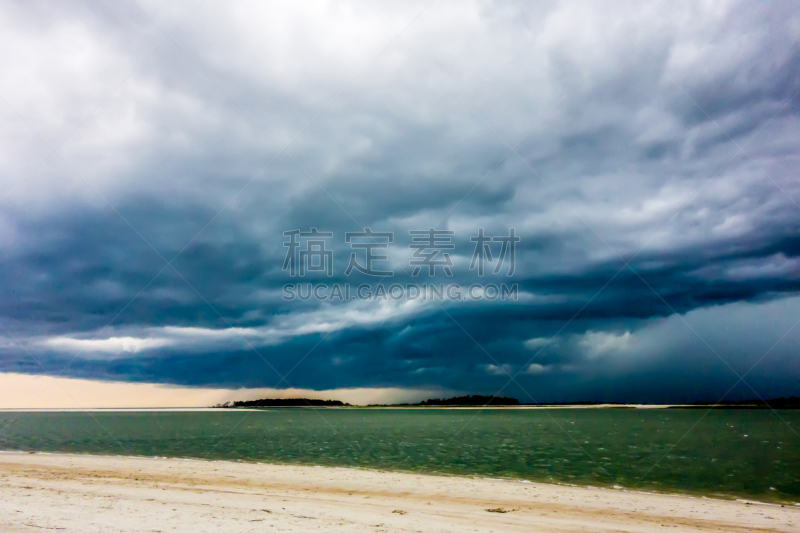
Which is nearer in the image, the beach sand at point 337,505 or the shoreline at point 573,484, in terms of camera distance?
the beach sand at point 337,505

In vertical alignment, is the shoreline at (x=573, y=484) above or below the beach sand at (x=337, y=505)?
below

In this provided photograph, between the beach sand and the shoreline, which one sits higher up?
the beach sand

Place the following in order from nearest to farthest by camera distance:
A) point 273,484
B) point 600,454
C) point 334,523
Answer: point 334,523
point 273,484
point 600,454

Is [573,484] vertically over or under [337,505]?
under

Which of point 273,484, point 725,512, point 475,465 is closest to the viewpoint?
point 725,512

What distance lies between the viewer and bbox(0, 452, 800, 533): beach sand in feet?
55.0

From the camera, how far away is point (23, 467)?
105 ft

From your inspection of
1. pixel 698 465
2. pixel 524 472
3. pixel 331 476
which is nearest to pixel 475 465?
pixel 524 472

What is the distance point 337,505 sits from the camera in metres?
20.5

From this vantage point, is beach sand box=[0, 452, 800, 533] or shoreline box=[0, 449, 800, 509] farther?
shoreline box=[0, 449, 800, 509]

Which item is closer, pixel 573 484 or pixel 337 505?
pixel 337 505

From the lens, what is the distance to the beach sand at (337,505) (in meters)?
16.8

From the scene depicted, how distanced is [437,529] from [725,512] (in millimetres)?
12952

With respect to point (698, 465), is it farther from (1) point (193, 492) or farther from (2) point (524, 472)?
(1) point (193, 492)
